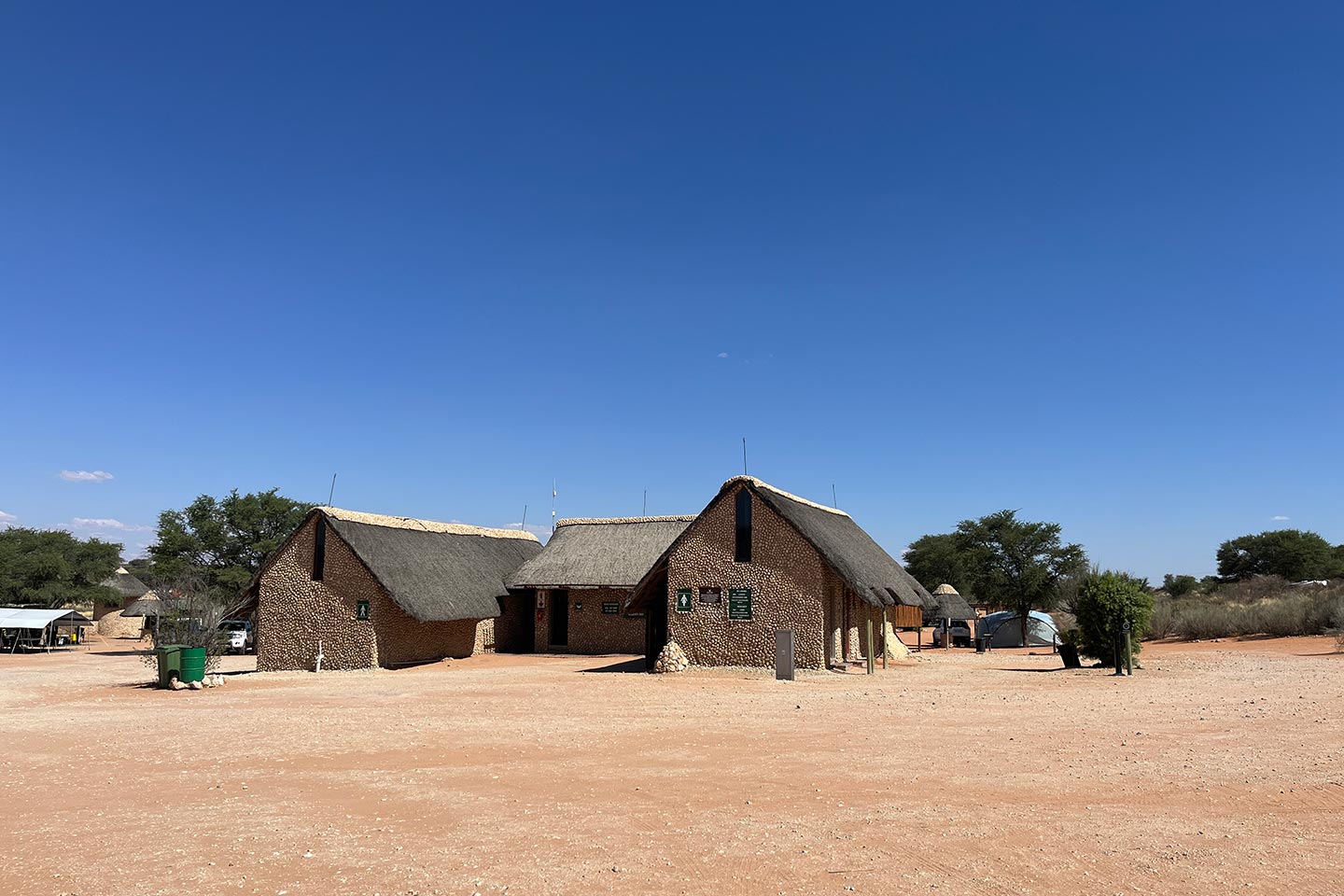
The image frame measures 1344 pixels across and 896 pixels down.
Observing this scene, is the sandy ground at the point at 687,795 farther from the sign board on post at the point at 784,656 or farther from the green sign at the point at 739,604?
the green sign at the point at 739,604

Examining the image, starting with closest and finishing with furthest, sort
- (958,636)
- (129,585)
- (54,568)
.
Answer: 1. (958,636)
2. (54,568)
3. (129,585)

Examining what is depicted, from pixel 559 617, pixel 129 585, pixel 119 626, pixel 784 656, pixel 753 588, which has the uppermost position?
pixel 129 585

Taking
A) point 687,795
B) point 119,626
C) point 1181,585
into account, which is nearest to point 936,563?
point 1181,585

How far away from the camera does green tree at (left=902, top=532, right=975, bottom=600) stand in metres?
69.1

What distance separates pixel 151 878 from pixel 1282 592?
Answer: 2386 inches

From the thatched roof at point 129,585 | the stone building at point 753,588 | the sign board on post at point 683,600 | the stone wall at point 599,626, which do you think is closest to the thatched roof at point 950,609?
the stone wall at point 599,626

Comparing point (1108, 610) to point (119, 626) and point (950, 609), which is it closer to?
point (950, 609)

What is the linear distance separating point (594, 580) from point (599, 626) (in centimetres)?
188

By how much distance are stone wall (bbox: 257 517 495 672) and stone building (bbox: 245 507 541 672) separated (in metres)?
0.03

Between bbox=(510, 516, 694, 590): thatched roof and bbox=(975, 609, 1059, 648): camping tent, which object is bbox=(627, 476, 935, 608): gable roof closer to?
bbox=(510, 516, 694, 590): thatched roof

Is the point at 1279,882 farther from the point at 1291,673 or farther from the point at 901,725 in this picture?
the point at 1291,673

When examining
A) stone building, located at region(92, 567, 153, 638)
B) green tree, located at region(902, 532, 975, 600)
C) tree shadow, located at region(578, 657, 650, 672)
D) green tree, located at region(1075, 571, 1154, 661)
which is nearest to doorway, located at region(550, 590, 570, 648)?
tree shadow, located at region(578, 657, 650, 672)

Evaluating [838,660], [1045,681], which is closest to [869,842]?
[1045,681]

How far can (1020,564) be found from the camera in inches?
1882
